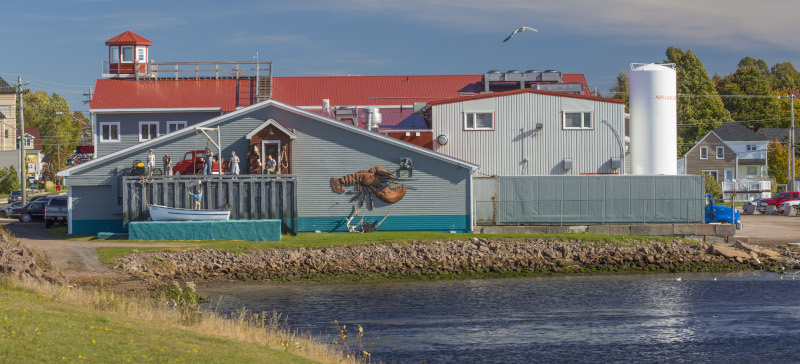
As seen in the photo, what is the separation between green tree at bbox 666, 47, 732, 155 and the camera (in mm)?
106000

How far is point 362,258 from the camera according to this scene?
37844 millimetres

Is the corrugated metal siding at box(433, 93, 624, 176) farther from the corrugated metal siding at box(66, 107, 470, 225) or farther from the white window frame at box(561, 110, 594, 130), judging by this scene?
the corrugated metal siding at box(66, 107, 470, 225)

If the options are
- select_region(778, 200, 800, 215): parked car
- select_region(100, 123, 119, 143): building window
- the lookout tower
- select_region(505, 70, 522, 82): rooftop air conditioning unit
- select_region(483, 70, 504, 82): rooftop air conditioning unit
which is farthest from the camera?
select_region(778, 200, 800, 215): parked car

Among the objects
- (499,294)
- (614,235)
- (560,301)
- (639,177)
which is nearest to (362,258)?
(499,294)

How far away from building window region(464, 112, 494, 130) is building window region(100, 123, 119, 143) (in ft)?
76.1

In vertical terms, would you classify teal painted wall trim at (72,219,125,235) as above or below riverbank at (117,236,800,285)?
above

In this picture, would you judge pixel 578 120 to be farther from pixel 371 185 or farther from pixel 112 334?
pixel 112 334

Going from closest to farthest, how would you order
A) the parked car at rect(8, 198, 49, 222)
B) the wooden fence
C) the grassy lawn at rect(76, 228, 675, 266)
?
the grassy lawn at rect(76, 228, 675, 266) < the wooden fence < the parked car at rect(8, 198, 49, 222)

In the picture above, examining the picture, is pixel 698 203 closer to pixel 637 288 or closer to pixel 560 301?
pixel 637 288

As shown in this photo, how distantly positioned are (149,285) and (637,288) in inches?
769

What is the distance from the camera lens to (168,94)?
2234 inches

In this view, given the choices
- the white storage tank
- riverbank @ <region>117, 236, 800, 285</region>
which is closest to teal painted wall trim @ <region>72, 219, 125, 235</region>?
riverbank @ <region>117, 236, 800, 285</region>

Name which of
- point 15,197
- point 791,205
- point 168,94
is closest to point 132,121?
point 168,94

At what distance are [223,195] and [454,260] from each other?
12031 millimetres
